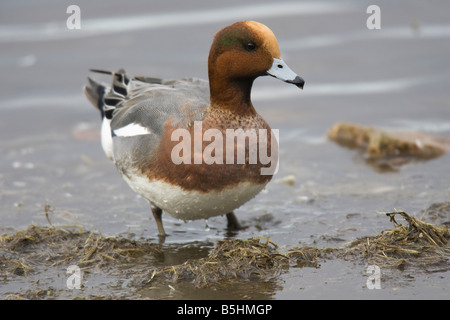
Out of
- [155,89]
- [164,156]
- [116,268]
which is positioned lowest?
[116,268]

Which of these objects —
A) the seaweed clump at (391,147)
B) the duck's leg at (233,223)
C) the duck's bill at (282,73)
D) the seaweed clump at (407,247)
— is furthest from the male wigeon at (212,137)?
the seaweed clump at (391,147)

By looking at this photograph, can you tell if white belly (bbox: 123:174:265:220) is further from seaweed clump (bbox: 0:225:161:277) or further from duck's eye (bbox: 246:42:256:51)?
duck's eye (bbox: 246:42:256:51)

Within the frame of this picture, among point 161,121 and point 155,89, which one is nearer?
point 161,121

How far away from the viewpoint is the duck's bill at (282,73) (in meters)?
4.79

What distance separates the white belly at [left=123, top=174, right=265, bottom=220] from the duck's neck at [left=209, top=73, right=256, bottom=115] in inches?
23.0

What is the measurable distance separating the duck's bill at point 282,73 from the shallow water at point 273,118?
4.21 feet

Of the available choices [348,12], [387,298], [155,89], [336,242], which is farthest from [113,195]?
[348,12]

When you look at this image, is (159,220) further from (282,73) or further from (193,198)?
(282,73)

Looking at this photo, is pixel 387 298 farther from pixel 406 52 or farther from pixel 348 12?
pixel 348 12

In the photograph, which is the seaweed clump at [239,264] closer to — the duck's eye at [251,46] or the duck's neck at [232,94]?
the duck's neck at [232,94]

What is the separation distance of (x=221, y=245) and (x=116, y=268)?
77 cm

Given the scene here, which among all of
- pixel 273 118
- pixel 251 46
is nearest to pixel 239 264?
pixel 251 46

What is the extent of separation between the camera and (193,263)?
4742 mm

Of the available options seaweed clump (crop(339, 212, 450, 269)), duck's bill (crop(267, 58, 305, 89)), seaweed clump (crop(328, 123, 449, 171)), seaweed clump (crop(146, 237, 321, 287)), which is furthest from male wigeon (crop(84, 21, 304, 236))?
seaweed clump (crop(328, 123, 449, 171))
